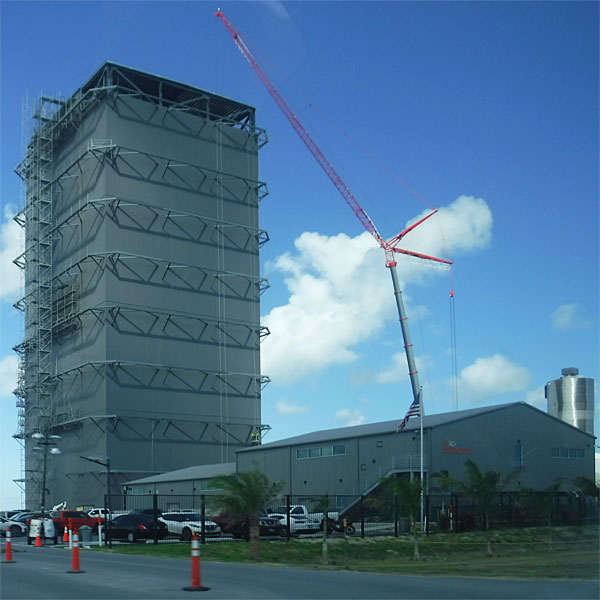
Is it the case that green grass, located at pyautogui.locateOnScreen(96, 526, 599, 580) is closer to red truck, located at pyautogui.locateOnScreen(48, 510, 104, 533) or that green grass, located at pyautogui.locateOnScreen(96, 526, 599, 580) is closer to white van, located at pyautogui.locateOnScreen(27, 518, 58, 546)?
white van, located at pyautogui.locateOnScreen(27, 518, 58, 546)

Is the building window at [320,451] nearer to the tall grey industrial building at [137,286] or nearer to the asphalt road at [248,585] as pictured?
the tall grey industrial building at [137,286]

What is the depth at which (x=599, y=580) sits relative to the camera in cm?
2331

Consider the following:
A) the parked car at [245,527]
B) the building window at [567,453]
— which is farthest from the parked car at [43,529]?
the building window at [567,453]

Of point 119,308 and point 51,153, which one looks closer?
point 119,308

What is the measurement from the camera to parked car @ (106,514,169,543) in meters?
42.0

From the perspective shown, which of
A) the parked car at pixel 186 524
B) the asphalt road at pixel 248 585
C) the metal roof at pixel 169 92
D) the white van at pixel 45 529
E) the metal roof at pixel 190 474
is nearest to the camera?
the asphalt road at pixel 248 585

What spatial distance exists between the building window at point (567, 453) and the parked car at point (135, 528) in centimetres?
3393

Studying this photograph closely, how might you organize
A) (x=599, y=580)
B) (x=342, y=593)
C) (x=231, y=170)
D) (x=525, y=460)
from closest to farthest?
(x=342, y=593) → (x=599, y=580) → (x=525, y=460) → (x=231, y=170)

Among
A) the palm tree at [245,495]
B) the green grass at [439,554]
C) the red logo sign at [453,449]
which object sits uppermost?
the red logo sign at [453,449]

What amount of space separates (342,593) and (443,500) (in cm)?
3912

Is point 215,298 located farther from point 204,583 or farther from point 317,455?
point 204,583

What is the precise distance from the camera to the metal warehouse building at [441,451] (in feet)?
190

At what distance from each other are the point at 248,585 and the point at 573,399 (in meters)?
97.3

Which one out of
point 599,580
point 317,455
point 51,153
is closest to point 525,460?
point 317,455
